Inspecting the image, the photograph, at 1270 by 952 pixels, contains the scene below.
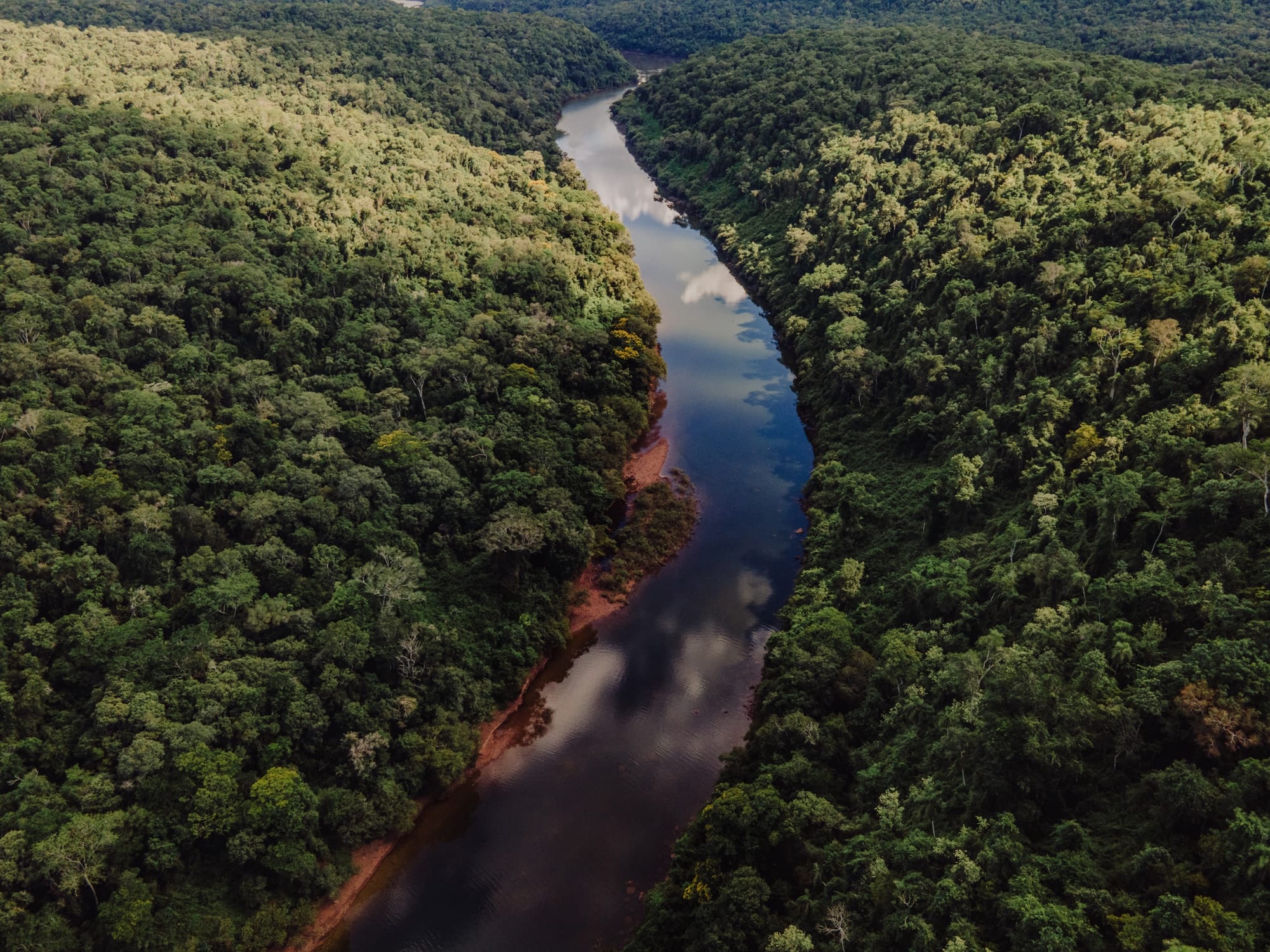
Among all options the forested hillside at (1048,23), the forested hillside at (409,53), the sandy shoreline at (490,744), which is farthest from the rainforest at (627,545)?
the forested hillside at (409,53)

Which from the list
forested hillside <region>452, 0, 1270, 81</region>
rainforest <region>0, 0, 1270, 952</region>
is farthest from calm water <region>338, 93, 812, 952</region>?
forested hillside <region>452, 0, 1270, 81</region>

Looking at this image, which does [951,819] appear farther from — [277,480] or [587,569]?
[277,480]

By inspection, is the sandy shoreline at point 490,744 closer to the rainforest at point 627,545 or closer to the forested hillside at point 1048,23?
the rainforest at point 627,545

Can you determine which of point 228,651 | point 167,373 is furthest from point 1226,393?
point 167,373

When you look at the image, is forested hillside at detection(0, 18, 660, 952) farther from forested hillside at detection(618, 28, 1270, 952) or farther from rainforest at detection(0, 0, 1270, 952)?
forested hillside at detection(618, 28, 1270, 952)

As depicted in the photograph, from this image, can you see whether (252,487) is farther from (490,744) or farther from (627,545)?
(627,545)

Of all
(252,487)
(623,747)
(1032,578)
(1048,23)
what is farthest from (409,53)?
(1032,578)
